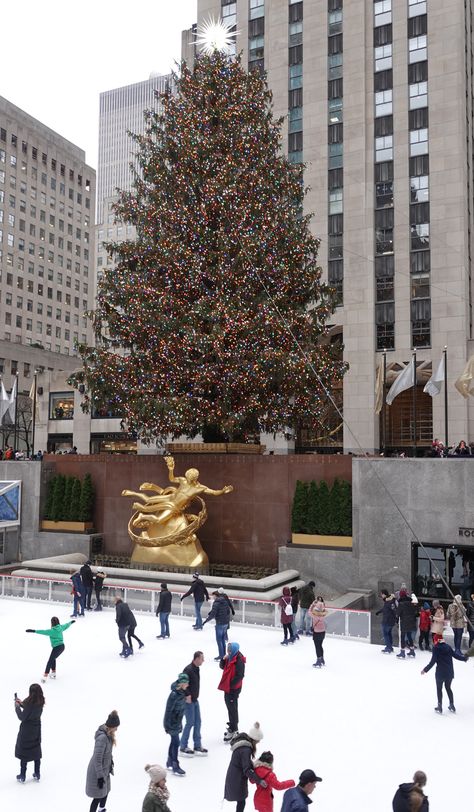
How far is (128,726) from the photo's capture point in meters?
10.7

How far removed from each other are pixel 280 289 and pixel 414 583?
12158mm

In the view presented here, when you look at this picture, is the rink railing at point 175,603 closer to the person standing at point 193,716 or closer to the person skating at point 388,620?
the person skating at point 388,620

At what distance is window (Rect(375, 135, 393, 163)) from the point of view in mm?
47562

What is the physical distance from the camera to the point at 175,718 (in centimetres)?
890

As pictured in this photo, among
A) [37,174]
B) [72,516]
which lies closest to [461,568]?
[72,516]

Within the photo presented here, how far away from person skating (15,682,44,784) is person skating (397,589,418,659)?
852cm

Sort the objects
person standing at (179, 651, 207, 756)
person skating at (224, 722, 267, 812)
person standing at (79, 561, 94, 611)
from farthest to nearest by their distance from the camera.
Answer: person standing at (79, 561, 94, 611)
person standing at (179, 651, 207, 756)
person skating at (224, 722, 267, 812)

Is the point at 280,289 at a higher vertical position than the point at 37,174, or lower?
lower

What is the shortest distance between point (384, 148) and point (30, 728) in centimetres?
4676

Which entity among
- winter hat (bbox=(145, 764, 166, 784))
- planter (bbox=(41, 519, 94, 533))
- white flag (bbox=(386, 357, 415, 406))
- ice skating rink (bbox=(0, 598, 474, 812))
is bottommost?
ice skating rink (bbox=(0, 598, 474, 812))

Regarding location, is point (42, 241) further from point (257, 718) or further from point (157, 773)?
point (157, 773)

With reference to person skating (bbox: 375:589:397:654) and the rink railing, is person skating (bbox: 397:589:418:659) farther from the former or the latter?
the rink railing

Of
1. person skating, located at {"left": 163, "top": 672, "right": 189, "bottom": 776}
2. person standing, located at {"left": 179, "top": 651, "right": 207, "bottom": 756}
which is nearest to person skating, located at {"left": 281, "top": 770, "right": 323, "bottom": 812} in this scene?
person skating, located at {"left": 163, "top": 672, "right": 189, "bottom": 776}

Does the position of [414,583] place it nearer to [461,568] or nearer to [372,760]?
[461,568]
